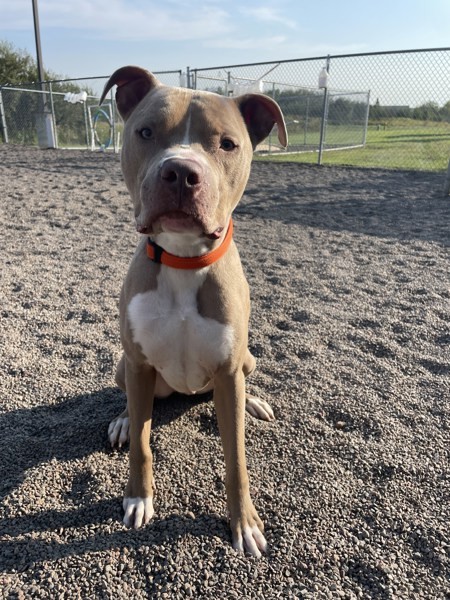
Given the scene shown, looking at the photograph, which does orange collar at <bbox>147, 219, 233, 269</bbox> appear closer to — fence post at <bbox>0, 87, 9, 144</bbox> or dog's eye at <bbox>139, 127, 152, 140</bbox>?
dog's eye at <bbox>139, 127, 152, 140</bbox>

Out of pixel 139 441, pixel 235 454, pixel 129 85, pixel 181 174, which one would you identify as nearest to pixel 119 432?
pixel 139 441

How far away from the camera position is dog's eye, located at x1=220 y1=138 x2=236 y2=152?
1.84 meters

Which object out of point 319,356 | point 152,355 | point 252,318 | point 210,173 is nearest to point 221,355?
point 152,355

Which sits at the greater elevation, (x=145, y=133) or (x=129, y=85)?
(x=129, y=85)

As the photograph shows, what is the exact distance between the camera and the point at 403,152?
15828 mm

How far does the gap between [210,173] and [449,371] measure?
240 cm

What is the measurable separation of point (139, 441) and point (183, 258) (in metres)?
0.87

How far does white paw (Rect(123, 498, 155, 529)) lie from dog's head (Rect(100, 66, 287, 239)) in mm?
1222

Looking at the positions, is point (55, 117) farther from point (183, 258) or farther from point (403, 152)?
point (183, 258)

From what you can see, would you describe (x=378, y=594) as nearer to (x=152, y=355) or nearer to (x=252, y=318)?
(x=152, y=355)

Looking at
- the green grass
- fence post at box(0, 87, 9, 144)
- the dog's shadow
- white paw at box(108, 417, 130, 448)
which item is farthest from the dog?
fence post at box(0, 87, 9, 144)

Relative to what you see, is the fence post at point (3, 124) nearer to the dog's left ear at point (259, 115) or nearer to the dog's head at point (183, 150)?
the dog's head at point (183, 150)

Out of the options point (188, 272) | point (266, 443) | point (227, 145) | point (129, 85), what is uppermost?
point (129, 85)

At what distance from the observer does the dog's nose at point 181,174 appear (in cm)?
155
